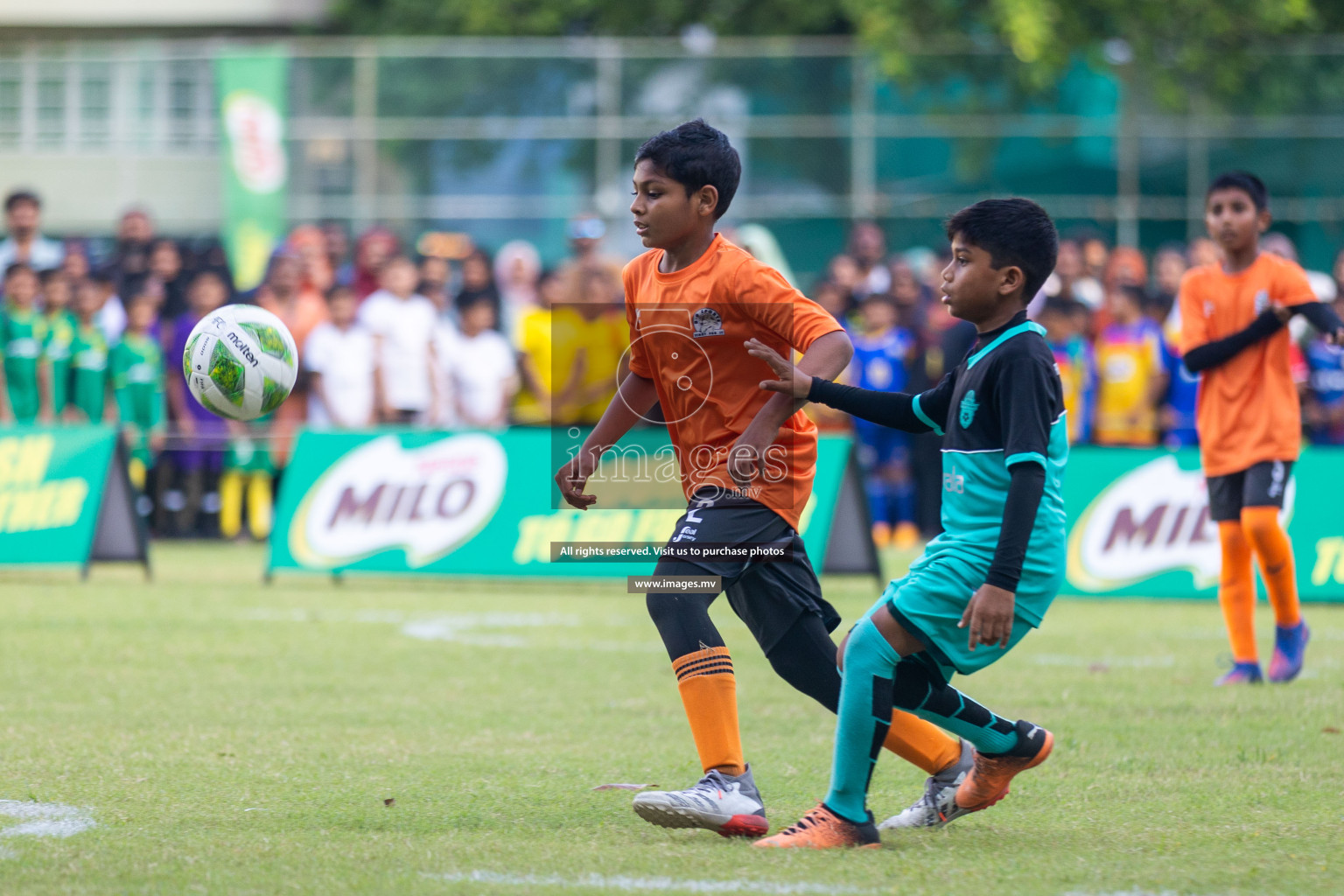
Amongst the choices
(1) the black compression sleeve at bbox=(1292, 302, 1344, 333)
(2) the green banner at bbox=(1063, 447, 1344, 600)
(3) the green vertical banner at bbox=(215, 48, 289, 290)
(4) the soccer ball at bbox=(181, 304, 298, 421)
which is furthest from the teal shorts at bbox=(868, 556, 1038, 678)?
(3) the green vertical banner at bbox=(215, 48, 289, 290)

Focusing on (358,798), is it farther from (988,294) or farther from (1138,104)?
(1138,104)

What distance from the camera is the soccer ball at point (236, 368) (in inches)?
237

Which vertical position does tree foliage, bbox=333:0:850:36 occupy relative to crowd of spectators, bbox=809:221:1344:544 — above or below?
above

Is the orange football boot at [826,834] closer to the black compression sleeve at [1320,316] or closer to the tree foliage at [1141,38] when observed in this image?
the black compression sleeve at [1320,316]

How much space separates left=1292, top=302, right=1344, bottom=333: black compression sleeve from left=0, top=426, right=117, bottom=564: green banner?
830 centimetres

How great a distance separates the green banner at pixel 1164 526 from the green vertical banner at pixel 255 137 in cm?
1351

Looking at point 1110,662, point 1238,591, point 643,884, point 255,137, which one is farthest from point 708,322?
point 255,137

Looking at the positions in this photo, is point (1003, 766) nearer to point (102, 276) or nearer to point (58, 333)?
point (58, 333)

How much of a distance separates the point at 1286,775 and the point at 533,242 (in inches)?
689

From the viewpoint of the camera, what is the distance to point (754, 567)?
4.80 meters

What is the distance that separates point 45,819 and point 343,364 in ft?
35.0

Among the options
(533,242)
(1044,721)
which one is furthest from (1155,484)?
(533,242)

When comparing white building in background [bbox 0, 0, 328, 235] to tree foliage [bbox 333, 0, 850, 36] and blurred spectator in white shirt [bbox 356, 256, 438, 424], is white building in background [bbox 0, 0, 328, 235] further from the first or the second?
blurred spectator in white shirt [bbox 356, 256, 438, 424]

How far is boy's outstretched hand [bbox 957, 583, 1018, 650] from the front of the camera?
4.20 m
